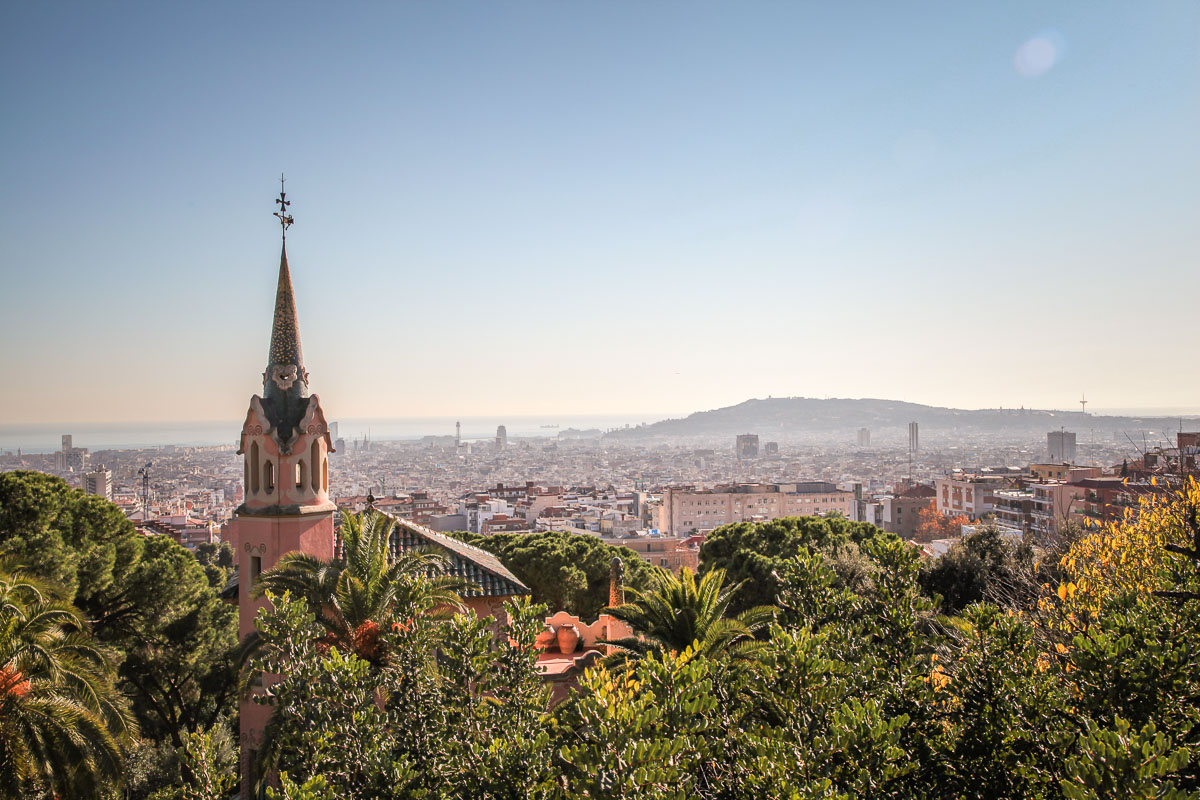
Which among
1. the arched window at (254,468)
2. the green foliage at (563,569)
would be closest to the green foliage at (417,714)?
the arched window at (254,468)

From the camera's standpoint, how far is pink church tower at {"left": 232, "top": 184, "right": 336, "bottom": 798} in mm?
11477

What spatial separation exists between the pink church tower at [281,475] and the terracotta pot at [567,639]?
4608mm

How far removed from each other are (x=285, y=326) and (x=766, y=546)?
598 inches

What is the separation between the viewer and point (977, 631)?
16.9 feet

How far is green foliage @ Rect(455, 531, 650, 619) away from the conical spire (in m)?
10.5

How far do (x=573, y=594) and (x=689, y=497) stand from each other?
224ft

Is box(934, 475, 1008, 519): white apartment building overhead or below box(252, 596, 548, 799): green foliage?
below

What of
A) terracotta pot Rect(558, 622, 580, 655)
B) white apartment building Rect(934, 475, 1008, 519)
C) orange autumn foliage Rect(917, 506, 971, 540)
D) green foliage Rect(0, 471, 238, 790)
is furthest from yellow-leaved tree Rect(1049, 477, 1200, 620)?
white apartment building Rect(934, 475, 1008, 519)

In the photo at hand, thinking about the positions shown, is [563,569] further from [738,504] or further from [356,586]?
[738,504]

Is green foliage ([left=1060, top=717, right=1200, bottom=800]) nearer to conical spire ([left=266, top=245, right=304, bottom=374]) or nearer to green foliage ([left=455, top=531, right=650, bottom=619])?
conical spire ([left=266, top=245, right=304, bottom=374])

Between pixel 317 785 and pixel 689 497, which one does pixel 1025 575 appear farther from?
pixel 689 497

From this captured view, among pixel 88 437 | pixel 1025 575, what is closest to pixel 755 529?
pixel 1025 575

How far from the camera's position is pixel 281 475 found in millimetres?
11500

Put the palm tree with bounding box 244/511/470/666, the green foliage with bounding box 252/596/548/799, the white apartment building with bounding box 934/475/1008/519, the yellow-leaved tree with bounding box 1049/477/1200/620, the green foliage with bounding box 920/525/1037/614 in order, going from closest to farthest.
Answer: the green foliage with bounding box 252/596/548/799, the yellow-leaved tree with bounding box 1049/477/1200/620, the palm tree with bounding box 244/511/470/666, the green foliage with bounding box 920/525/1037/614, the white apartment building with bounding box 934/475/1008/519
